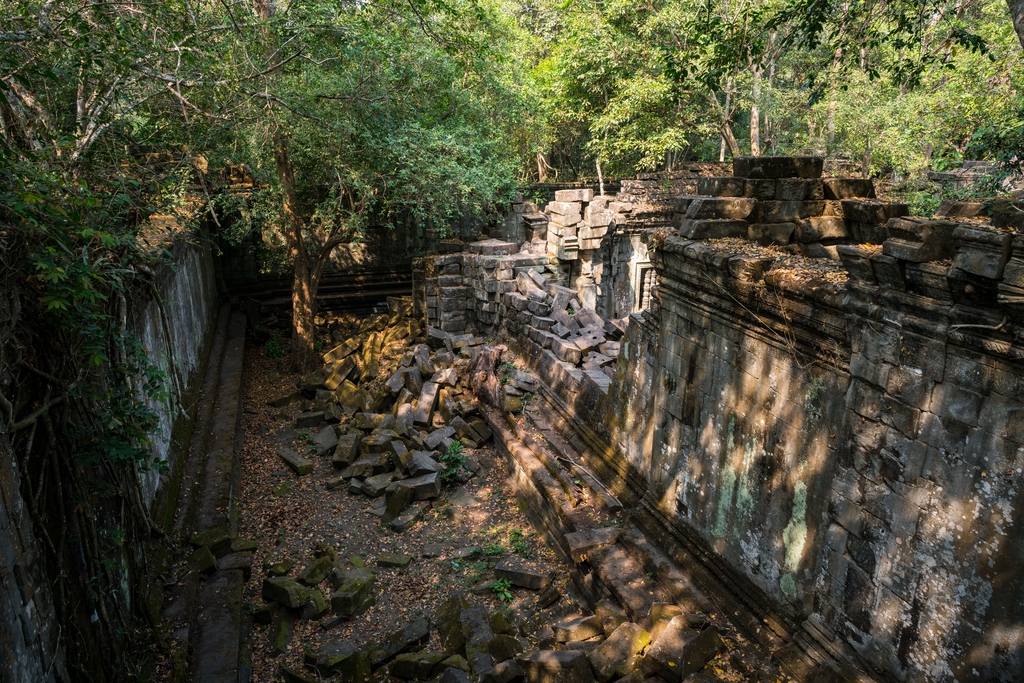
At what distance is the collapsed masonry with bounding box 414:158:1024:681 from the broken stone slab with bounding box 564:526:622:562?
1.13 feet

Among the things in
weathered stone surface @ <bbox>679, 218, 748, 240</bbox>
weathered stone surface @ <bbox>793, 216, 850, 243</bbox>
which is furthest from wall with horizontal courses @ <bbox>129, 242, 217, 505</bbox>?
weathered stone surface @ <bbox>793, 216, 850, 243</bbox>

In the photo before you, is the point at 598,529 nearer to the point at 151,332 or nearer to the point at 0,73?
the point at 151,332

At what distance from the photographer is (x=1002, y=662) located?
3531mm

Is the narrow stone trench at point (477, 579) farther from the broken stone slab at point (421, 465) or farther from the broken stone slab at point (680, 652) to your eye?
the broken stone slab at point (421, 465)

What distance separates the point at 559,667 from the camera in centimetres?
489

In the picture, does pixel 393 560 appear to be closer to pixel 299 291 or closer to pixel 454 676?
pixel 454 676

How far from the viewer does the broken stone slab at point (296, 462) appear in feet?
30.2

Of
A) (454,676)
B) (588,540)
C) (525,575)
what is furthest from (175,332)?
(454,676)

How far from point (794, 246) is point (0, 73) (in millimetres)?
6907

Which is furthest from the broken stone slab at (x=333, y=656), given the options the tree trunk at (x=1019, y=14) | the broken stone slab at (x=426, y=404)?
the tree trunk at (x=1019, y=14)

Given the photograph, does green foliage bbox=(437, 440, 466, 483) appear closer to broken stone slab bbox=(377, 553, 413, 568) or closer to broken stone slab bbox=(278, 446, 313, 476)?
broken stone slab bbox=(377, 553, 413, 568)

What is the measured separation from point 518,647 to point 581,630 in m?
0.54

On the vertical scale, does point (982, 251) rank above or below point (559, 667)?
above

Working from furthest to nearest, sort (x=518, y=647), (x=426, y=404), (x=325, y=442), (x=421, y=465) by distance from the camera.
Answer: (x=426, y=404), (x=325, y=442), (x=421, y=465), (x=518, y=647)
